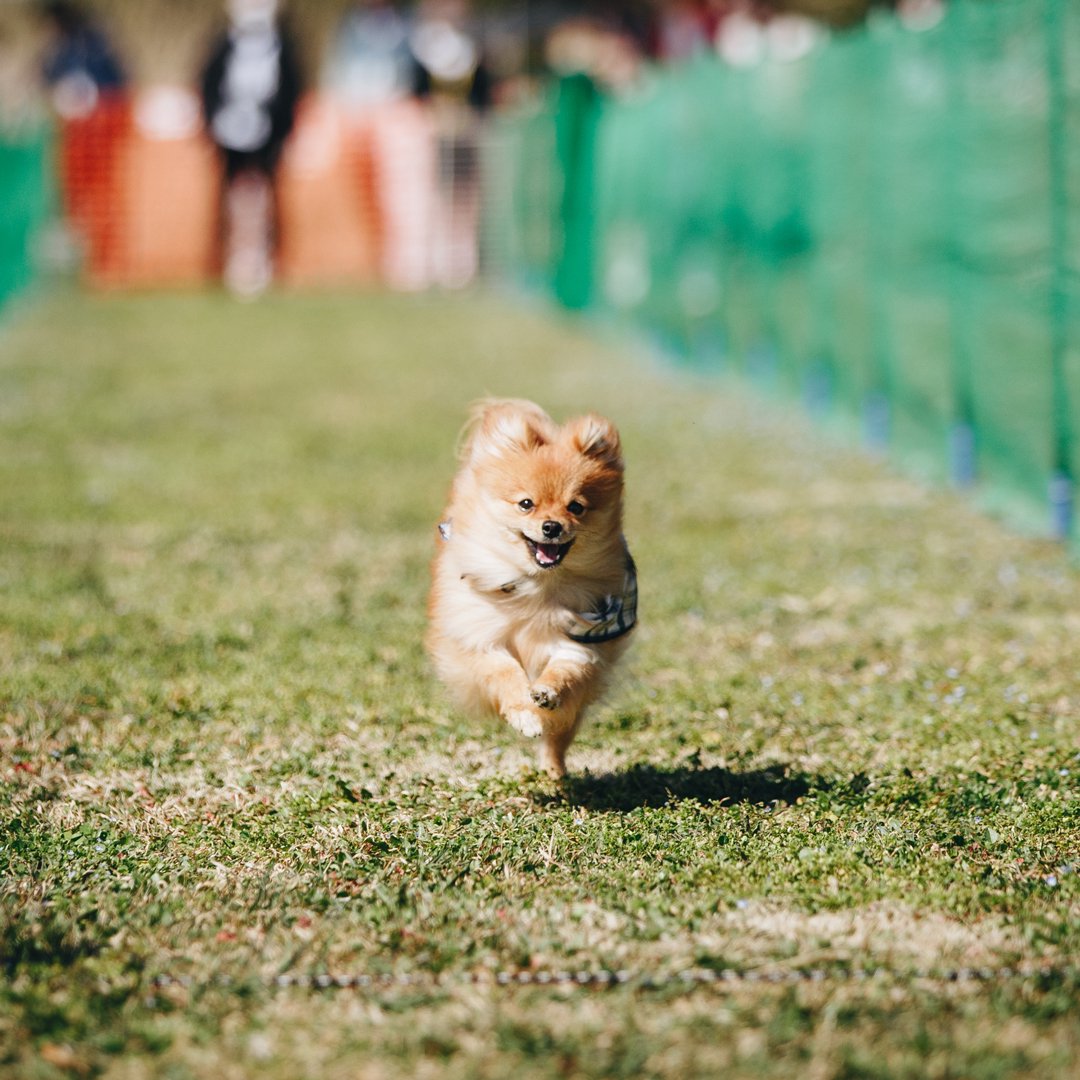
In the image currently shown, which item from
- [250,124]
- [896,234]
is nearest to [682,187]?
[896,234]

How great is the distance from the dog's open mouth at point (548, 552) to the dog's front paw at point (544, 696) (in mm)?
322

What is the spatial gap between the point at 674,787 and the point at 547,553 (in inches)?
33.1

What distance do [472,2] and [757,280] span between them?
32.4 meters

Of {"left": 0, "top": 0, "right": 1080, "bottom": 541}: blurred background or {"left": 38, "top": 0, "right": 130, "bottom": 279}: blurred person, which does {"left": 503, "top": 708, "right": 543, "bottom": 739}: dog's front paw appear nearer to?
{"left": 0, "top": 0, "right": 1080, "bottom": 541}: blurred background

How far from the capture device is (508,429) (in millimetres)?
4973

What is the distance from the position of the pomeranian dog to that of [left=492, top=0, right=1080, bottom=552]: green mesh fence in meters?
4.02

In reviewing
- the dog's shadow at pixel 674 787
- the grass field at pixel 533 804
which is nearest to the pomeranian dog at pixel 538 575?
the dog's shadow at pixel 674 787

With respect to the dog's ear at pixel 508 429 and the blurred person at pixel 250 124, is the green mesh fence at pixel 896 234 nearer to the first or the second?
the dog's ear at pixel 508 429

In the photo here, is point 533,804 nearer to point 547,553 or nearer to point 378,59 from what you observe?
point 547,553

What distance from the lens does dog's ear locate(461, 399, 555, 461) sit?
494cm

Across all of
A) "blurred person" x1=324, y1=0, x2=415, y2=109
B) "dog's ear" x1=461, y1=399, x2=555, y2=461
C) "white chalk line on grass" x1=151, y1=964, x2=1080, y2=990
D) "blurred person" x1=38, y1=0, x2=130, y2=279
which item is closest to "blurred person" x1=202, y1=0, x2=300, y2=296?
"blurred person" x1=38, y1=0, x2=130, y2=279

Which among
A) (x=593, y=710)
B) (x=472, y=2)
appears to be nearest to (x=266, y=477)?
(x=593, y=710)

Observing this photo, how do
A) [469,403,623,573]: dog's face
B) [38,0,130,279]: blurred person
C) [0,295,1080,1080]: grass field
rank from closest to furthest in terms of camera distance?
[0,295,1080,1080]: grass field < [469,403,623,573]: dog's face < [38,0,130,279]: blurred person

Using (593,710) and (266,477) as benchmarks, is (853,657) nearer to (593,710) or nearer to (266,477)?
(593,710)
